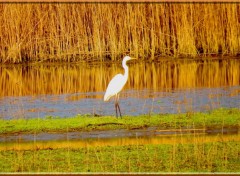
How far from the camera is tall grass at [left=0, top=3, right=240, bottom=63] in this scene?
37.0ft

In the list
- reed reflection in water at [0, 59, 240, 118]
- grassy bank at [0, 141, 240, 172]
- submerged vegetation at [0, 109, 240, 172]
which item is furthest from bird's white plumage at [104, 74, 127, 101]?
grassy bank at [0, 141, 240, 172]

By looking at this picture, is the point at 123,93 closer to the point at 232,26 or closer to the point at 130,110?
the point at 130,110

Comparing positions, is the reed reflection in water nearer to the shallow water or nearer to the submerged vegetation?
the submerged vegetation

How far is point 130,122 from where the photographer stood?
387 inches

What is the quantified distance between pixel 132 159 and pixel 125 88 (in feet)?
12.4

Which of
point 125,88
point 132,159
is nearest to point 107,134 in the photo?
point 132,159

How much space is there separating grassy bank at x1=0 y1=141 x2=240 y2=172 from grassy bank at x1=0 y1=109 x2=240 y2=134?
3.42 ft

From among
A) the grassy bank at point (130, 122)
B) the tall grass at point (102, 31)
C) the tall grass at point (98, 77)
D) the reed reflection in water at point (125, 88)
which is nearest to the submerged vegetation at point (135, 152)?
the grassy bank at point (130, 122)

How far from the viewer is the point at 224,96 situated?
34.3 ft

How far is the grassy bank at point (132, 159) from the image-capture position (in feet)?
25.6

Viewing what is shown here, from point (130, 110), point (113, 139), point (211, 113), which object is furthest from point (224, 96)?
point (113, 139)

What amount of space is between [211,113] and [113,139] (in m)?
1.66

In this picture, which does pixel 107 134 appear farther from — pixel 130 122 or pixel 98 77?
pixel 98 77

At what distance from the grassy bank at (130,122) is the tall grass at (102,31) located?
160 cm
